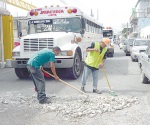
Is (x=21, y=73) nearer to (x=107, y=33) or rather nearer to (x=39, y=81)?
(x=39, y=81)

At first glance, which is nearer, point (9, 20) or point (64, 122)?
point (64, 122)

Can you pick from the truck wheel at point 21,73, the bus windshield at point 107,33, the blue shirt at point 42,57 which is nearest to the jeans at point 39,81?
the blue shirt at point 42,57

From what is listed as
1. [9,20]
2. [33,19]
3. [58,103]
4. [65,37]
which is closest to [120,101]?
[58,103]

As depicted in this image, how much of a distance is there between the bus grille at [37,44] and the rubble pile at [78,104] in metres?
2.54

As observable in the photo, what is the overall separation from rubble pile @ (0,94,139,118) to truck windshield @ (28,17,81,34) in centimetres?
396

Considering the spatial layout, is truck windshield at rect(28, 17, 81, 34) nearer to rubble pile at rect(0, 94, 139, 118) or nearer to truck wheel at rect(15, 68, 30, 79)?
truck wheel at rect(15, 68, 30, 79)

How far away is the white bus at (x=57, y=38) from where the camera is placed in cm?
870

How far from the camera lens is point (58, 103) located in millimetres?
5988

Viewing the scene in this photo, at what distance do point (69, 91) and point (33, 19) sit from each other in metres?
4.24

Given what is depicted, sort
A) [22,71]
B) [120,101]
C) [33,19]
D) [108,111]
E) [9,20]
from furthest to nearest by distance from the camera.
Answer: [9,20]
[33,19]
[22,71]
[120,101]
[108,111]

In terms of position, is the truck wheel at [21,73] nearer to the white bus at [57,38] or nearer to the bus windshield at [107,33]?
the white bus at [57,38]

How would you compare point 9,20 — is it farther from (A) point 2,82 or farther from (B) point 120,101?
(B) point 120,101

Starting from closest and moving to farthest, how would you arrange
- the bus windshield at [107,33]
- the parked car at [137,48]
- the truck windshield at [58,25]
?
the truck windshield at [58,25] < the parked car at [137,48] < the bus windshield at [107,33]

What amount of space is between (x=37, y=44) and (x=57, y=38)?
759 mm
